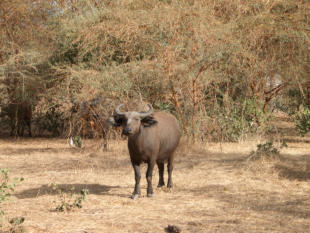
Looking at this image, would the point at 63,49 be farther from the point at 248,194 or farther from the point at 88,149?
the point at 248,194

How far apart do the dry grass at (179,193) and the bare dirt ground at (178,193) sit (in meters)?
0.01

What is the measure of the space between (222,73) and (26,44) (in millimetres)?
8884

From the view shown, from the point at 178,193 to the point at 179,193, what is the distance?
0.02m

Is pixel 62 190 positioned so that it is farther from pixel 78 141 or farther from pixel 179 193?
pixel 78 141

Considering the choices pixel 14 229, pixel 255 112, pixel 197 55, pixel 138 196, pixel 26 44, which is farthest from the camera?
pixel 26 44

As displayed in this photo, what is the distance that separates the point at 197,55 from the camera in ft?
42.4

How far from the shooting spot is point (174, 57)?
12.3 meters

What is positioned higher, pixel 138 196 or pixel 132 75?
pixel 132 75

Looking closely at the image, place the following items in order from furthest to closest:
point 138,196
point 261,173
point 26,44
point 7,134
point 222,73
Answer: point 7,134 < point 26,44 < point 222,73 < point 261,173 < point 138,196

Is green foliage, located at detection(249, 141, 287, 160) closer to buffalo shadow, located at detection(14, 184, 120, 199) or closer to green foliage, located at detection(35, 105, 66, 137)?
buffalo shadow, located at detection(14, 184, 120, 199)

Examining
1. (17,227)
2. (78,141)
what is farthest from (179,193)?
(78,141)

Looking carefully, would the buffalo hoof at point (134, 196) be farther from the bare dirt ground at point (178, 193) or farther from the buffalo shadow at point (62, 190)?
the buffalo shadow at point (62, 190)

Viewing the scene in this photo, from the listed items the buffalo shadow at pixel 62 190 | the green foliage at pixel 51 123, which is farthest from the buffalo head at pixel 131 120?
the green foliage at pixel 51 123

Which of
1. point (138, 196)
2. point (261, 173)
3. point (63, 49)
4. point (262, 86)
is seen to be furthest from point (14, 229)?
point (262, 86)
